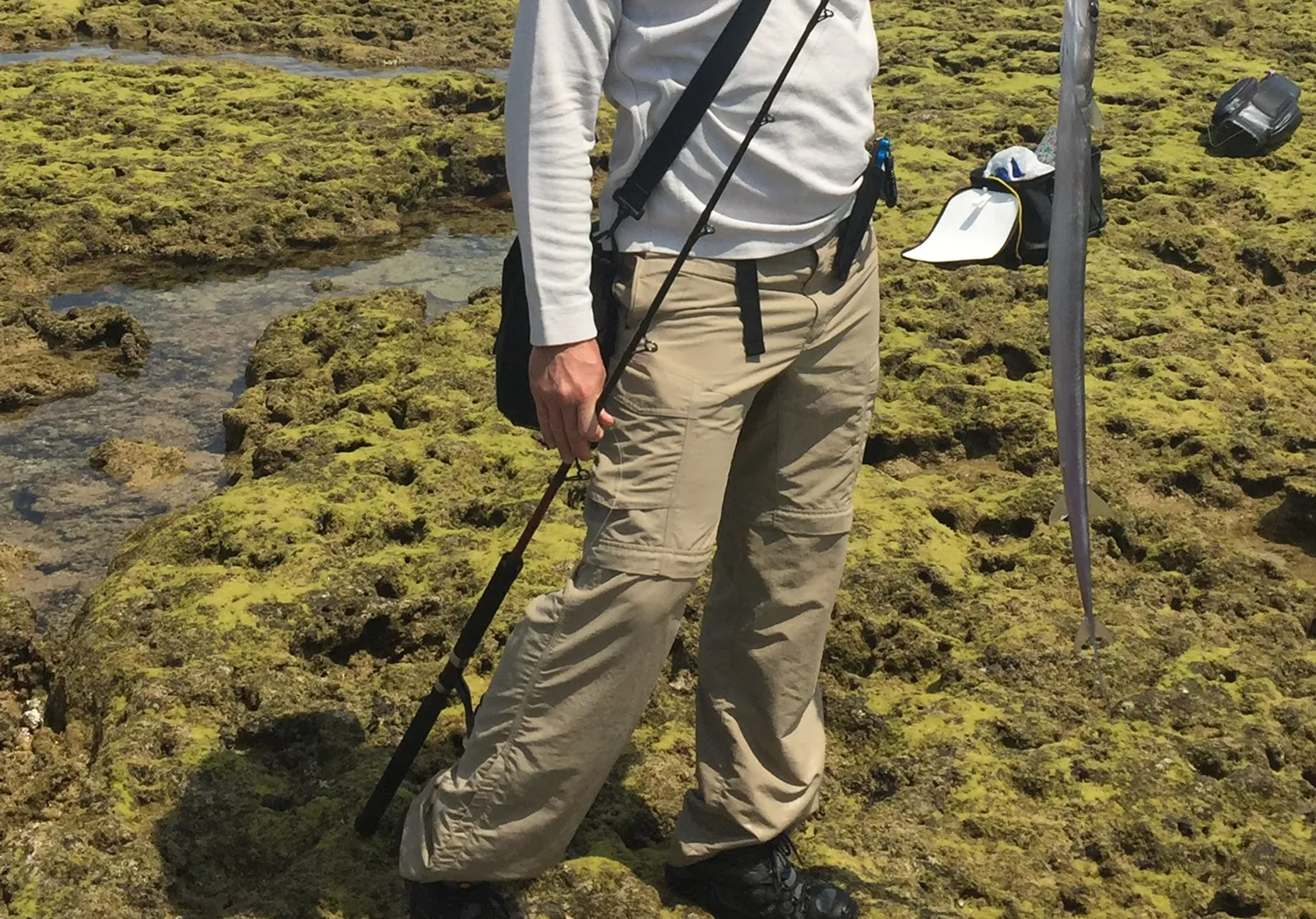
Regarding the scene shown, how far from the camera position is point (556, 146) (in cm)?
214

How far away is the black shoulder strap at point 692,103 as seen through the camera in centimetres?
216

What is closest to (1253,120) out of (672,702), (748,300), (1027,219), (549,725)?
(1027,219)

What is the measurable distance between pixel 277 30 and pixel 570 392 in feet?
35.4

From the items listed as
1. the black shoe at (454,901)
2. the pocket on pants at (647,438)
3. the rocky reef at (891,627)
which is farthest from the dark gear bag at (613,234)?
the rocky reef at (891,627)

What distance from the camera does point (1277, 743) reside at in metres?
3.42

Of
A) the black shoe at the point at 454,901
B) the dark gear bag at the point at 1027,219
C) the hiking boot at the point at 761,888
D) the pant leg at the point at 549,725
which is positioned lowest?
the hiking boot at the point at 761,888

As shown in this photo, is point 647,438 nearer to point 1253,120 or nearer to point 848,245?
point 848,245

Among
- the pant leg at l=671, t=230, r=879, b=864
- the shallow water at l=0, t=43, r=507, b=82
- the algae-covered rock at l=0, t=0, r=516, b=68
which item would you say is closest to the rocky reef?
the pant leg at l=671, t=230, r=879, b=864

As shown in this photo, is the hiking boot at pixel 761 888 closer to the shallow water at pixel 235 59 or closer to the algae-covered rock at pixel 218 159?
the algae-covered rock at pixel 218 159

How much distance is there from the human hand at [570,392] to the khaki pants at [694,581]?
7cm

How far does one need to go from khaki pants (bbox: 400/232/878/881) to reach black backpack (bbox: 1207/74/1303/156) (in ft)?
19.3

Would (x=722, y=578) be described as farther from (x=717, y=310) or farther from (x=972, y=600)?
(x=972, y=600)

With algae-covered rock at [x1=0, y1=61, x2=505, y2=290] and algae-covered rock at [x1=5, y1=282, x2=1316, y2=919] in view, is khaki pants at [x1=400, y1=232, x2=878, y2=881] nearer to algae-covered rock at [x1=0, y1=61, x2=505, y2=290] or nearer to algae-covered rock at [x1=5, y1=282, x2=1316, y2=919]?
algae-covered rock at [x1=5, y1=282, x2=1316, y2=919]

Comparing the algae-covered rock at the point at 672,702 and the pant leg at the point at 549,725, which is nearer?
the pant leg at the point at 549,725
